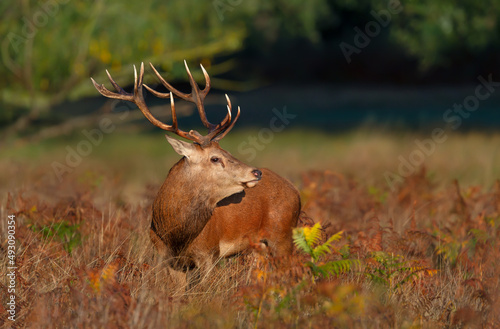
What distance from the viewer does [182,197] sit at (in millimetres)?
5766

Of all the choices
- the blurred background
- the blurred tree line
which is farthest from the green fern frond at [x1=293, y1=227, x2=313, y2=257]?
the blurred tree line

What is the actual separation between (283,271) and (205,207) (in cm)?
118

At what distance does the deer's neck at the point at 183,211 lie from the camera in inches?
225

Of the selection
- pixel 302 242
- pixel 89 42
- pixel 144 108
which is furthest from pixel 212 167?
pixel 89 42

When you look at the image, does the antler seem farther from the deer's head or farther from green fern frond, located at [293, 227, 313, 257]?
green fern frond, located at [293, 227, 313, 257]

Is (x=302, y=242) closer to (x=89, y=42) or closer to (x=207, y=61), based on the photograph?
(x=89, y=42)

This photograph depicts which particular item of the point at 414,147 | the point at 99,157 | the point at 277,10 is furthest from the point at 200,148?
the point at 277,10

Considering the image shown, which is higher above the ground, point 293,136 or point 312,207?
point 312,207

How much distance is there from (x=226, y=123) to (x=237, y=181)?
0.51 meters

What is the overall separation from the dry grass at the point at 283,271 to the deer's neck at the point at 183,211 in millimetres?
240

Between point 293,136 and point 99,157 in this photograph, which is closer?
point 99,157

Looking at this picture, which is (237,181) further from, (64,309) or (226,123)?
(64,309)

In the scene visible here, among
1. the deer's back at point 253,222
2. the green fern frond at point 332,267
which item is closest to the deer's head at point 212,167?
the deer's back at point 253,222

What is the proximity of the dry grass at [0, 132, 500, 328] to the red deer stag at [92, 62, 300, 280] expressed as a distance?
0.19 metres
